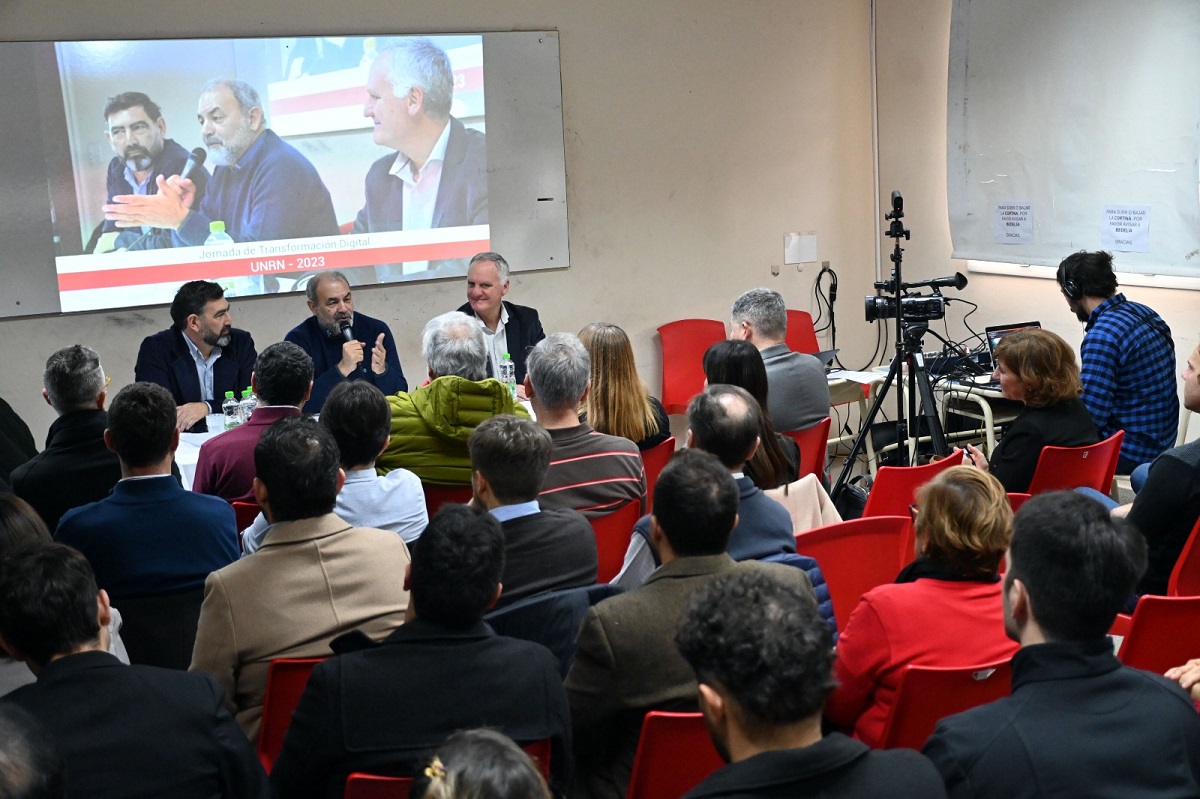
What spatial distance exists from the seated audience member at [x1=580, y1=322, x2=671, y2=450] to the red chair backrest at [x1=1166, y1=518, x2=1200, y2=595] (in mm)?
1623

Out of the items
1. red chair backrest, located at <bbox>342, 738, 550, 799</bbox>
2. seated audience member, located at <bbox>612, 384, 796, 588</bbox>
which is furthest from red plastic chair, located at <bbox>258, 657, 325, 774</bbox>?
seated audience member, located at <bbox>612, 384, 796, 588</bbox>

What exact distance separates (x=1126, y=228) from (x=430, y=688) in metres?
4.86

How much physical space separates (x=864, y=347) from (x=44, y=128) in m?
4.92

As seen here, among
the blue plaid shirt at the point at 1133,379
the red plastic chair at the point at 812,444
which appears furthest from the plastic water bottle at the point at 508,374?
the blue plaid shirt at the point at 1133,379

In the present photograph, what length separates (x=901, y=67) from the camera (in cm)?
684

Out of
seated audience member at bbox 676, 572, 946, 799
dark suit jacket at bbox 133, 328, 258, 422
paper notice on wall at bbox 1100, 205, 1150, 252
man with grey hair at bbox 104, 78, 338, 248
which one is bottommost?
Result: seated audience member at bbox 676, 572, 946, 799

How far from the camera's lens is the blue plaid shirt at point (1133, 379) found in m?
4.50

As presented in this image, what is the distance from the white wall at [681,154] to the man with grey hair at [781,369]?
2005mm

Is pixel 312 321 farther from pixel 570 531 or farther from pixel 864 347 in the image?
pixel 864 347

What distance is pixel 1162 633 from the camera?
2.29 metres

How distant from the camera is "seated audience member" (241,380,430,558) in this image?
2949mm

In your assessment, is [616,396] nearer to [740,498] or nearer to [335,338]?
[740,498]

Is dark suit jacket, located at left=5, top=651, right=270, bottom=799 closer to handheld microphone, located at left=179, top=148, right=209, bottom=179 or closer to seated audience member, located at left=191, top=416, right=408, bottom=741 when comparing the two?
seated audience member, located at left=191, top=416, right=408, bottom=741

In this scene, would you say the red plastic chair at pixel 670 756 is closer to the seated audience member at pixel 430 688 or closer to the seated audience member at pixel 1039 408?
the seated audience member at pixel 430 688
